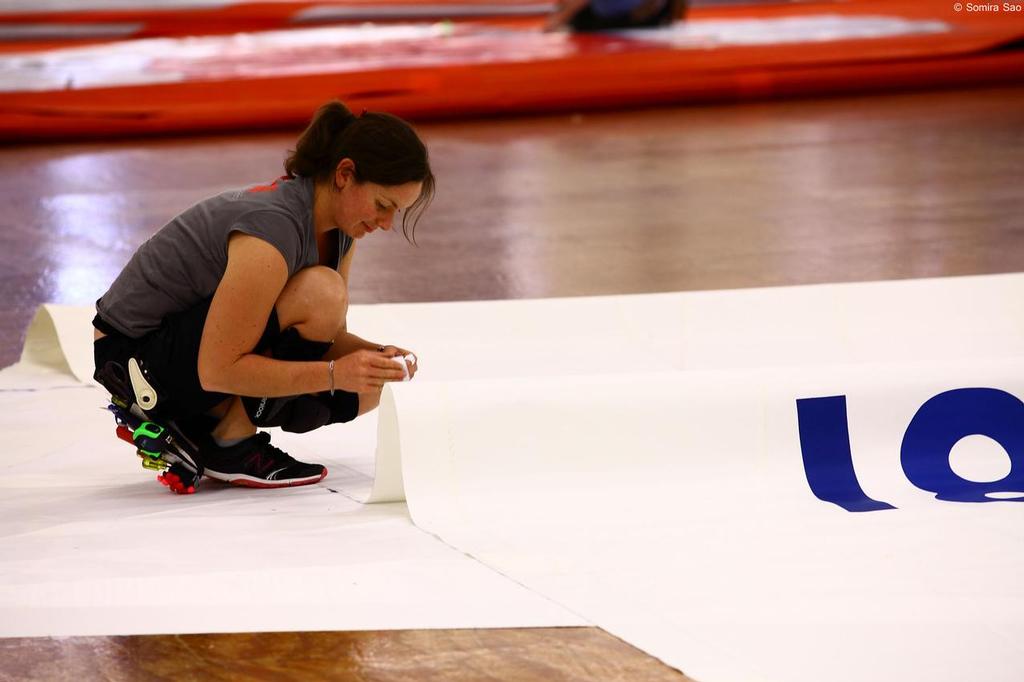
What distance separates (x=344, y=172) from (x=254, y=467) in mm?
466

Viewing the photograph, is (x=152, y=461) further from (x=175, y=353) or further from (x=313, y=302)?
(x=313, y=302)

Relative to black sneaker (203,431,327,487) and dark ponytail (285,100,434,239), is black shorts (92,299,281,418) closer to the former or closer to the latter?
black sneaker (203,431,327,487)

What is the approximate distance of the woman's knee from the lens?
66.6 inches

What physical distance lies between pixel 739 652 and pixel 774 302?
146cm

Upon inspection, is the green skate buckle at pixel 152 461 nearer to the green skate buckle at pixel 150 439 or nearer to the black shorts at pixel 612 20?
the green skate buckle at pixel 150 439

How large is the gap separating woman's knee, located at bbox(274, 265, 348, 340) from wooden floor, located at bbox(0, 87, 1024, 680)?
52 cm

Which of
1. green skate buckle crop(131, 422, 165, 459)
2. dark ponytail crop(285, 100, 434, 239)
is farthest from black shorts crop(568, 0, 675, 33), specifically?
green skate buckle crop(131, 422, 165, 459)

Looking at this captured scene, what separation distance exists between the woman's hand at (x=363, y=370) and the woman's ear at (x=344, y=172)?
23cm

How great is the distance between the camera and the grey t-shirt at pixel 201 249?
5.38ft

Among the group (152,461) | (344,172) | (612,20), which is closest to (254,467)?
(152,461)

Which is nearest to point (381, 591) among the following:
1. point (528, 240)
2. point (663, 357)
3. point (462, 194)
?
point (663, 357)

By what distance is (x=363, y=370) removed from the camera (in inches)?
66.1

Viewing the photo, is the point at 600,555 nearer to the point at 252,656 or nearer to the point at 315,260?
the point at 252,656

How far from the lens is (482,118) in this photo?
18.4ft
